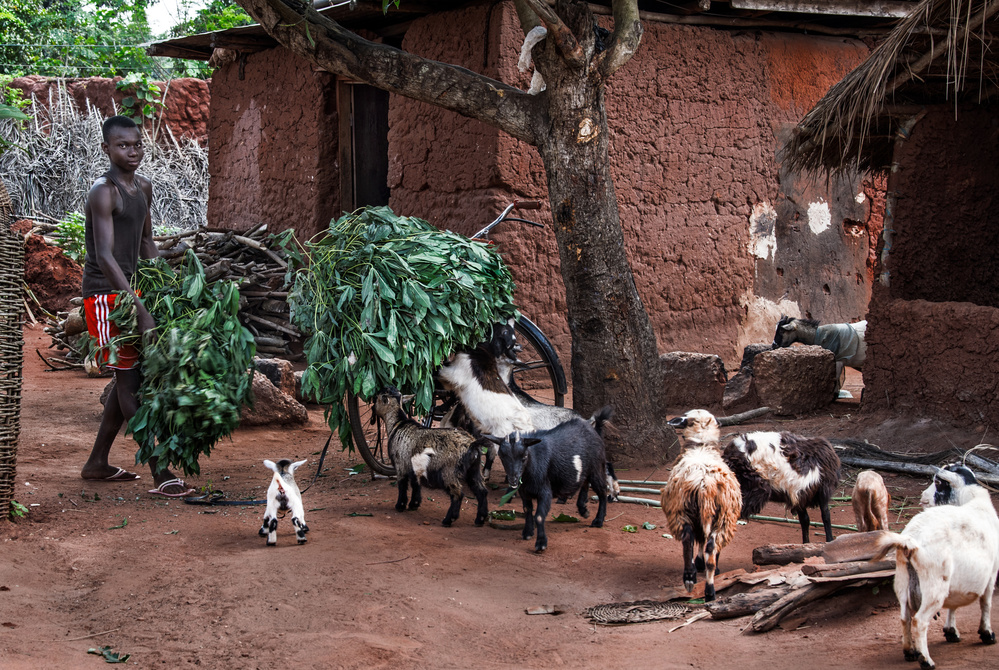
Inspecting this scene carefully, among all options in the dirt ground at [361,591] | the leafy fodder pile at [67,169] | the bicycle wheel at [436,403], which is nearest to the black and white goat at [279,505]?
the dirt ground at [361,591]

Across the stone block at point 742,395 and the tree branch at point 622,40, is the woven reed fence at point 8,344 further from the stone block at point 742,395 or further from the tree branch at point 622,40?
the stone block at point 742,395

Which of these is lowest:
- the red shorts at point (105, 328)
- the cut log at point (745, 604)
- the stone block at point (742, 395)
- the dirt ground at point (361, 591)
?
the dirt ground at point (361, 591)

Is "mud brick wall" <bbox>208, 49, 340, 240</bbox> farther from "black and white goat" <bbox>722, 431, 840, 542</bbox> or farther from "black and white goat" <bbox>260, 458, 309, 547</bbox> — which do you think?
"black and white goat" <bbox>722, 431, 840, 542</bbox>

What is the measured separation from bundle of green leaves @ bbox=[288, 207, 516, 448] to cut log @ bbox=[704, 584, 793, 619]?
198 centimetres

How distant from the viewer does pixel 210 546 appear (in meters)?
4.41

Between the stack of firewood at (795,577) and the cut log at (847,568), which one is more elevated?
the cut log at (847,568)

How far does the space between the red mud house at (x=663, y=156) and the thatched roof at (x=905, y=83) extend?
6.96 ft

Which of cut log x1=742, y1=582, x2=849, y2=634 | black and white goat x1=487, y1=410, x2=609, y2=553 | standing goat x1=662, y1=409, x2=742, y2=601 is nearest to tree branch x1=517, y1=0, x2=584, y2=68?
black and white goat x1=487, y1=410, x2=609, y2=553

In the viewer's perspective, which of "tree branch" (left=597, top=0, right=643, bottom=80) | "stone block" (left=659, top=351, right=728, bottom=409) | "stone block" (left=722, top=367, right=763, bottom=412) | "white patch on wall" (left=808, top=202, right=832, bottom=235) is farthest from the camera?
"white patch on wall" (left=808, top=202, right=832, bottom=235)

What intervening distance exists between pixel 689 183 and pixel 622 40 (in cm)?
358

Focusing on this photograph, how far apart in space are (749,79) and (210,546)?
24.3ft

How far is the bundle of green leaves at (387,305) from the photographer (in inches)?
188

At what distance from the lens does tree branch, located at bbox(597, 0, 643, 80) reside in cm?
578

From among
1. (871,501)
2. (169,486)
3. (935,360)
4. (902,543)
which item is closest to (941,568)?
(902,543)
